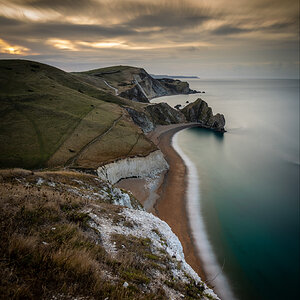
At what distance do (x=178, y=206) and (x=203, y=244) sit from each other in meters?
8.71

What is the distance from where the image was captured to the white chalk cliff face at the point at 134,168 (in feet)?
121

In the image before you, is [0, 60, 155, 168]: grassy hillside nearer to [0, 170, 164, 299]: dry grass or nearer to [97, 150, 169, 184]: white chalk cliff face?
[97, 150, 169, 184]: white chalk cliff face

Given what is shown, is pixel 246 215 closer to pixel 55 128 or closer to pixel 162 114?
pixel 55 128

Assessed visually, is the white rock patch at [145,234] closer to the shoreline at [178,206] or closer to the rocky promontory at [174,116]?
the shoreline at [178,206]

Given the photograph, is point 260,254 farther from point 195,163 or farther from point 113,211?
point 195,163

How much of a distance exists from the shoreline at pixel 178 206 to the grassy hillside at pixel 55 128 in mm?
9809

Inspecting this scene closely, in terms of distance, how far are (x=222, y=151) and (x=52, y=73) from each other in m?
95.3

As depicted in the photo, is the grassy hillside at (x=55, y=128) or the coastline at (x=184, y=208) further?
the grassy hillside at (x=55, y=128)

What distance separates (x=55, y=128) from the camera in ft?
162

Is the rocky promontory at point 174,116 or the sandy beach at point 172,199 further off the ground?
the rocky promontory at point 174,116

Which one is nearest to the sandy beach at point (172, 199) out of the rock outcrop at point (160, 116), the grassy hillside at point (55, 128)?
the grassy hillside at point (55, 128)

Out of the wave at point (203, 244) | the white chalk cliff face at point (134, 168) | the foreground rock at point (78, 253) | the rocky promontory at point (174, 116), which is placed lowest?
the wave at point (203, 244)

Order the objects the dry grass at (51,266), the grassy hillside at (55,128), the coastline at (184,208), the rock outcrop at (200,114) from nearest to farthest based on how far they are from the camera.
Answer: the dry grass at (51,266) → the coastline at (184,208) → the grassy hillside at (55,128) → the rock outcrop at (200,114)

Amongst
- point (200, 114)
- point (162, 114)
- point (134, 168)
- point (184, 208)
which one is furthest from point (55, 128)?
point (200, 114)
